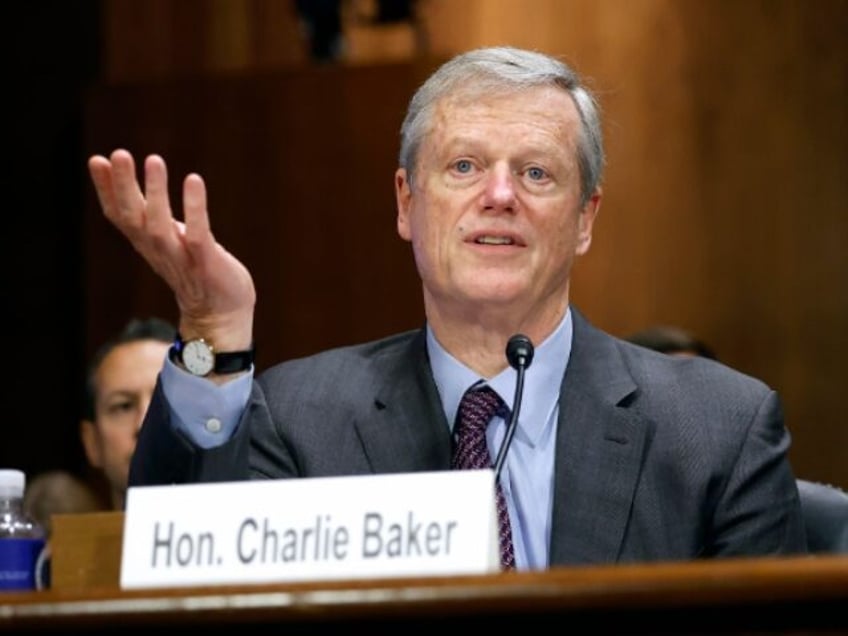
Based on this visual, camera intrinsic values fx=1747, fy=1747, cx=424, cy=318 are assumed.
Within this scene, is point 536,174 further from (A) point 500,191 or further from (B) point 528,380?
(B) point 528,380

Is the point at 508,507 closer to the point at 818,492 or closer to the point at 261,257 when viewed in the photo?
the point at 818,492

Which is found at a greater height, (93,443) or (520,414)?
Answer: (520,414)

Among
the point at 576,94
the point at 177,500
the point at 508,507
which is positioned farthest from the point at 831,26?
the point at 177,500

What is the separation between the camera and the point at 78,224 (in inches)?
218

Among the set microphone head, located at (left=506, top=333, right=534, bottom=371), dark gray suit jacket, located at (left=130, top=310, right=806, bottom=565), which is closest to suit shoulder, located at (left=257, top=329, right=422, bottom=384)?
dark gray suit jacket, located at (left=130, top=310, right=806, bottom=565)

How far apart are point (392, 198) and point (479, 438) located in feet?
8.30

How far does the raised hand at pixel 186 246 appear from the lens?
6.92 feet

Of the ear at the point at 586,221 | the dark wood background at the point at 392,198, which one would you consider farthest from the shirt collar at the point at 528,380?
the dark wood background at the point at 392,198

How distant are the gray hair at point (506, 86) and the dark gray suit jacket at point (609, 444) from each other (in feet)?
0.97

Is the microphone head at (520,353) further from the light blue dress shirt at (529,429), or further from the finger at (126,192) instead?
the finger at (126,192)

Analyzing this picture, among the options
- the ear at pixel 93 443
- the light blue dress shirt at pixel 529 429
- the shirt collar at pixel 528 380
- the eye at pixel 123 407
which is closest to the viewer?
the light blue dress shirt at pixel 529 429

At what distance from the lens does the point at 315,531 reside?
1749 mm

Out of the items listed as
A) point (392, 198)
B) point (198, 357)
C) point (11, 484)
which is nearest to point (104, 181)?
point (198, 357)

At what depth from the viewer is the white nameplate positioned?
1712 millimetres
